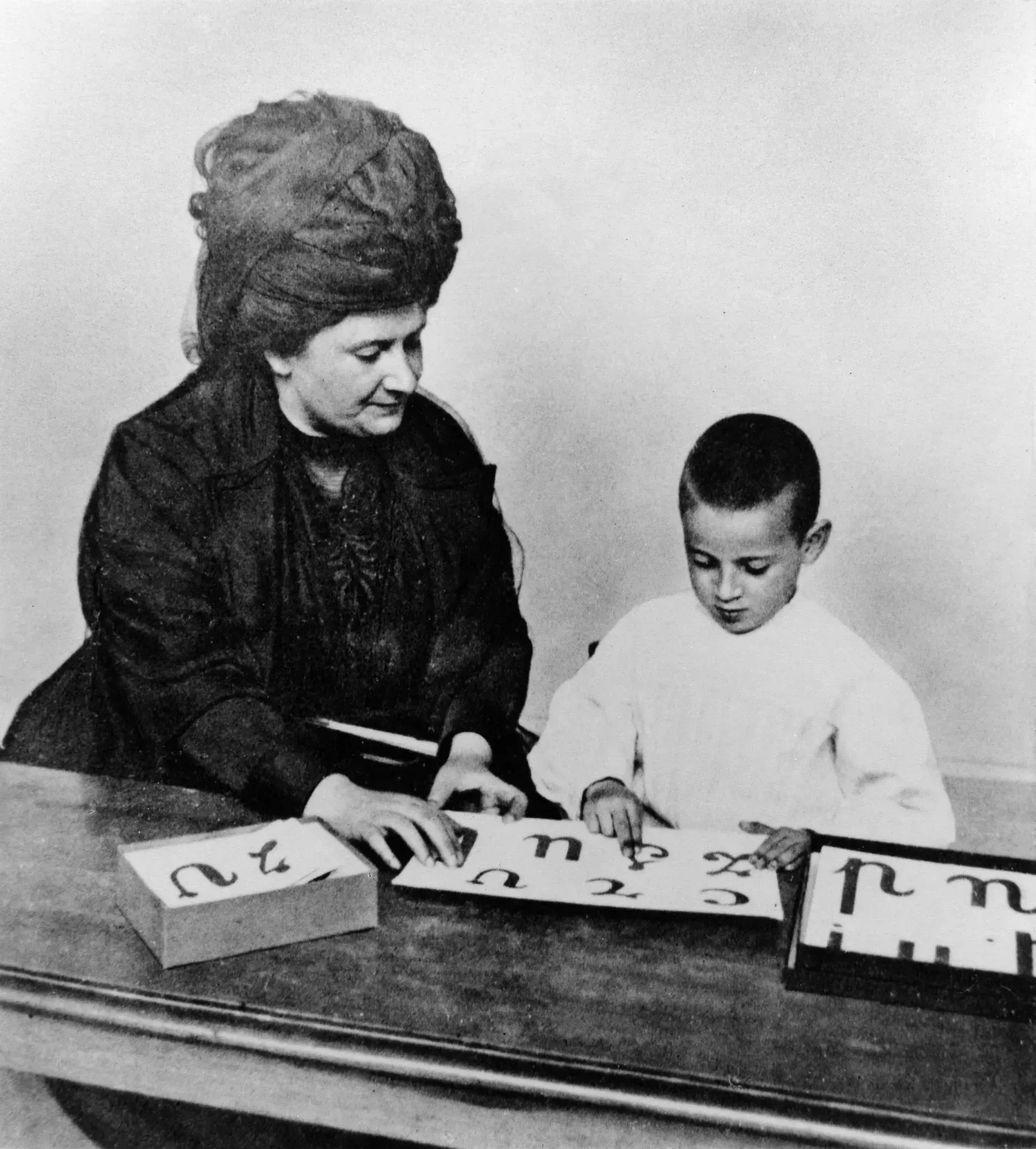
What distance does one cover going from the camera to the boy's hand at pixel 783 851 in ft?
4.97

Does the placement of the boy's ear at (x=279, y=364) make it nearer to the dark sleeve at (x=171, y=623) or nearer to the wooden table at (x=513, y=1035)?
the dark sleeve at (x=171, y=623)

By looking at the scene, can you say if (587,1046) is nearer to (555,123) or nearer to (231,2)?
(555,123)

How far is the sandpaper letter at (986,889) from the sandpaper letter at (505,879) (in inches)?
21.2

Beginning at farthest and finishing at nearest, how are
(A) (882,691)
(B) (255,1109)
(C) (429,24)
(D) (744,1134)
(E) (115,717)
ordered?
(E) (115,717) → (C) (429,24) → (A) (882,691) → (B) (255,1109) → (D) (744,1134)

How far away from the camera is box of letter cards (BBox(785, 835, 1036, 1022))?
1.22m

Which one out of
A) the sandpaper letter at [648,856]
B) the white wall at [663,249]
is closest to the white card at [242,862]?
the sandpaper letter at [648,856]

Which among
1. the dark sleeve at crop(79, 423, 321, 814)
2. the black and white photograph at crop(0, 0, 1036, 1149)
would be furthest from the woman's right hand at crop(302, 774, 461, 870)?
the dark sleeve at crop(79, 423, 321, 814)

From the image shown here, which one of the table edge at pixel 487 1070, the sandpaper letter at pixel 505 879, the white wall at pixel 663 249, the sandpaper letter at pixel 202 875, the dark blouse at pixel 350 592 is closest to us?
the table edge at pixel 487 1070

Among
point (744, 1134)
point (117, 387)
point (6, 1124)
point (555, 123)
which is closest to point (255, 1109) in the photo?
point (744, 1134)

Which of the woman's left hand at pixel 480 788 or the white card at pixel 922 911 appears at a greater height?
the woman's left hand at pixel 480 788

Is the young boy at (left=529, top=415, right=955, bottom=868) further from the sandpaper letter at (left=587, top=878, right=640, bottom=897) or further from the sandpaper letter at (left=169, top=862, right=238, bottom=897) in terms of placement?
the sandpaper letter at (left=169, top=862, right=238, bottom=897)

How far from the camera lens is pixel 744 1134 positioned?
111 centimetres

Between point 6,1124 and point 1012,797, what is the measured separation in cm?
166

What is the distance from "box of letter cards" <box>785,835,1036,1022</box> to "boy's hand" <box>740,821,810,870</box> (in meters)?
0.02
